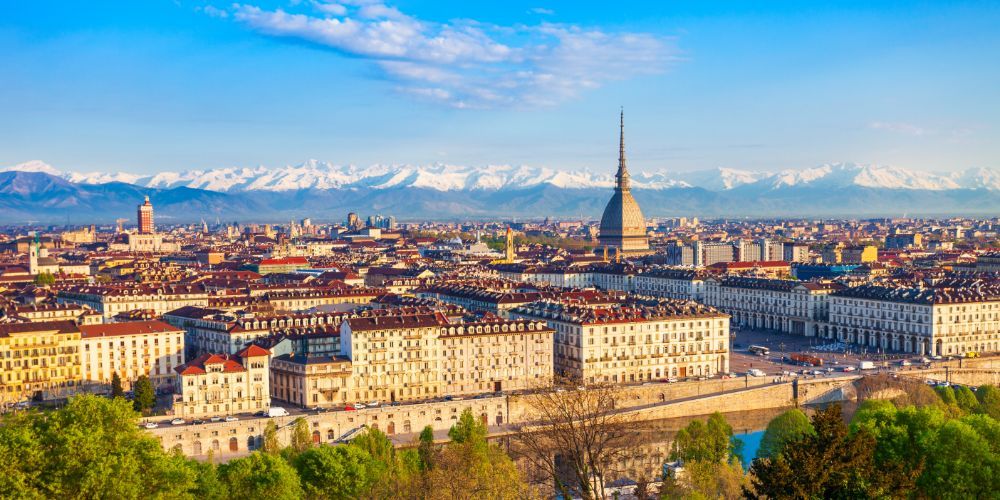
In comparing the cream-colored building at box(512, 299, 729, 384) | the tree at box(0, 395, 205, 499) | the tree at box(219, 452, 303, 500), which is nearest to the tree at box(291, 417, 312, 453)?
the tree at box(219, 452, 303, 500)

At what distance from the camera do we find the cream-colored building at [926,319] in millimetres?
85438

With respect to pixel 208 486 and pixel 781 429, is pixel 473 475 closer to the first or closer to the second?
pixel 208 486

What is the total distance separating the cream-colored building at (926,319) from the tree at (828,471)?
55.4 m

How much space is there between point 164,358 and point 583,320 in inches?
982

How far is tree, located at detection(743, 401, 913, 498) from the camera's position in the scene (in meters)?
31.0

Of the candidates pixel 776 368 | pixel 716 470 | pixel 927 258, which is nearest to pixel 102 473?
pixel 716 470

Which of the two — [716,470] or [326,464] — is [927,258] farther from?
[326,464]

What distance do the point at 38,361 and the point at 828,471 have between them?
49.6 meters

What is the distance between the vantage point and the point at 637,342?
73.8 metres

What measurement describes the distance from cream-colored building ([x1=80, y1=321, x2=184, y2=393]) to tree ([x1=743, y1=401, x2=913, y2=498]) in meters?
47.2

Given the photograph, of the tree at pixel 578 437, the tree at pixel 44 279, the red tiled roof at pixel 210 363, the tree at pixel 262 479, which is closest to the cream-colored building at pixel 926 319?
the tree at pixel 578 437

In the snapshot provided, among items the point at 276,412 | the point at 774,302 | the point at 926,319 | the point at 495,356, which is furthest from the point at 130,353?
the point at 774,302

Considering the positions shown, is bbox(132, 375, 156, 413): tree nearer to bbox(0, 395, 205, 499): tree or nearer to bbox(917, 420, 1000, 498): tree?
bbox(0, 395, 205, 499): tree

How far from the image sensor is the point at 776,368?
78.9 m
